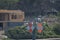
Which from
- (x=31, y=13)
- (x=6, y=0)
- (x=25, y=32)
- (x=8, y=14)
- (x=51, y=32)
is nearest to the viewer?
(x=25, y=32)

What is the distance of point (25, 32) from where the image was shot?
12398 mm

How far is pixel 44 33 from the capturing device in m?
13.1

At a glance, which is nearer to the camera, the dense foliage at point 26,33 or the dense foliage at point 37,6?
the dense foliage at point 26,33

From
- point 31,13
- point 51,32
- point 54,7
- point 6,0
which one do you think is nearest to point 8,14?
point 6,0

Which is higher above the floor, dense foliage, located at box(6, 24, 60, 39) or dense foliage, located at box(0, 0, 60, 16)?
dense foliage, located at box(6, 24, 60, 39)

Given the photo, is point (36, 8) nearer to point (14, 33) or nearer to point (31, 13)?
point (31, 13)

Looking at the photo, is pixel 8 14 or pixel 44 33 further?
pixel 8 14

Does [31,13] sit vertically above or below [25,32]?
below

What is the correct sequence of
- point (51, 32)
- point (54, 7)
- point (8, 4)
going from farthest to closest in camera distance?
point (54, 7), point (8, 4), point (51, 32)

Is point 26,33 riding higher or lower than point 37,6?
higher

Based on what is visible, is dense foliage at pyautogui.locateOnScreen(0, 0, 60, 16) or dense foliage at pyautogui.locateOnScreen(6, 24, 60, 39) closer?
dense foliage at pyautogui.locateOnScreen(6, 24, 60, 39)

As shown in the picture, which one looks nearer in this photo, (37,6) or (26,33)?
(26,33)

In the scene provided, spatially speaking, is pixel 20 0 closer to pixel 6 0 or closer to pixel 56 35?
pixel 6 0

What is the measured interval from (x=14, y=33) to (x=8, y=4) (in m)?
25.7
